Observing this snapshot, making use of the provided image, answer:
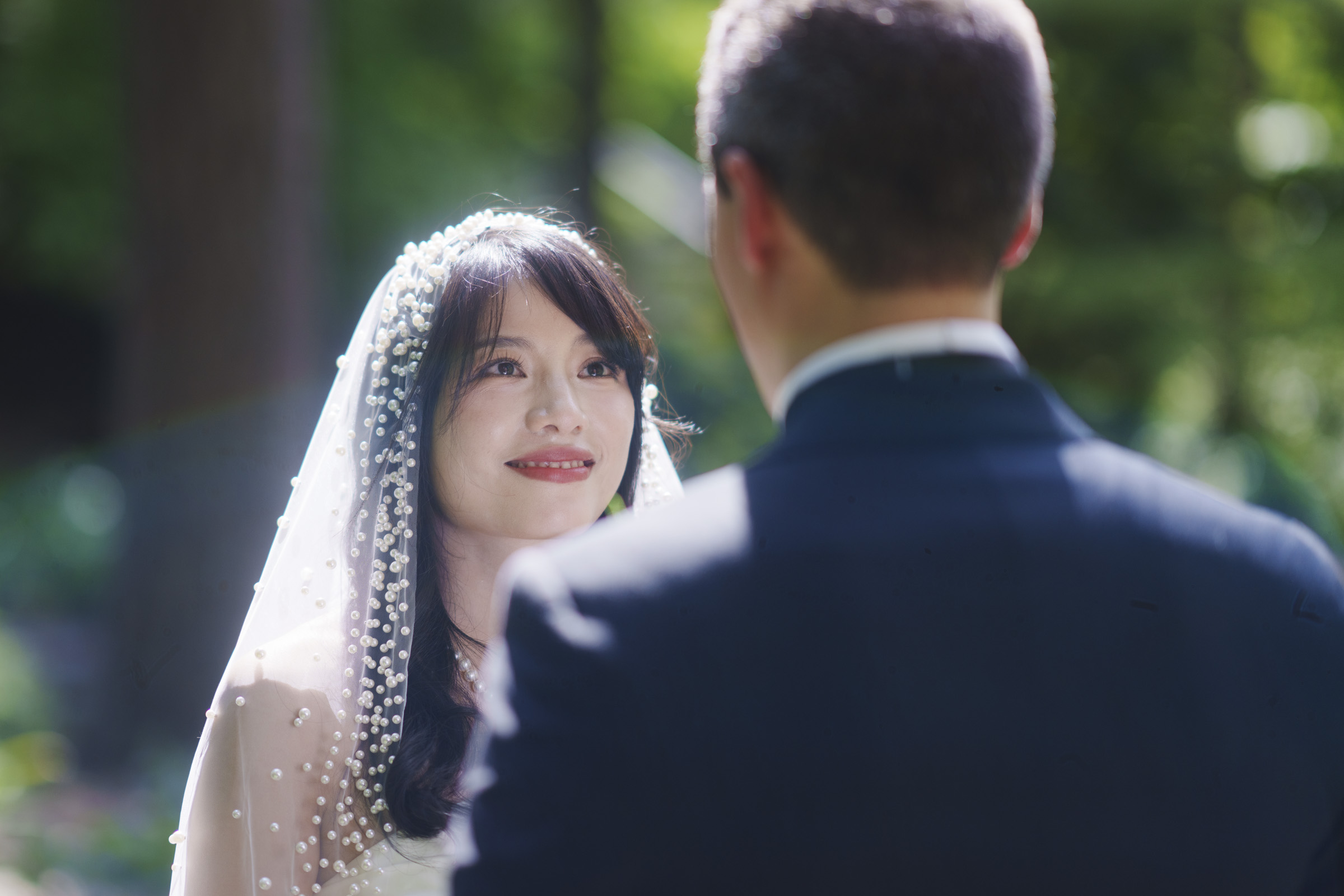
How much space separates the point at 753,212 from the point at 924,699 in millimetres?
522

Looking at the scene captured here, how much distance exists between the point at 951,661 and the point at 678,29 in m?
14.5

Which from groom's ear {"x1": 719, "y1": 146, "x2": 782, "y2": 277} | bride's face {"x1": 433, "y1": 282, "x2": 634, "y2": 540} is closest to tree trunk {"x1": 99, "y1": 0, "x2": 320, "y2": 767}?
bride's face {"x1": 433, "y1": 282, "x2": 634, "y2": 540}

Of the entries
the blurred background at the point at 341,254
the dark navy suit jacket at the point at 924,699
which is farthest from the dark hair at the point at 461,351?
the blurred background at the point at 341,254

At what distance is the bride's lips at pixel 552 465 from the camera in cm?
234

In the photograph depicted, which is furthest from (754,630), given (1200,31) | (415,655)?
(1200,31)

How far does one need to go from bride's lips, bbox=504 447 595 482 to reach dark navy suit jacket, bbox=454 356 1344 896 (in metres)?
1.16

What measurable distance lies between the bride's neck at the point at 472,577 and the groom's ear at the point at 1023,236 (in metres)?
1.40

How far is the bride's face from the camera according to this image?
2336 mm

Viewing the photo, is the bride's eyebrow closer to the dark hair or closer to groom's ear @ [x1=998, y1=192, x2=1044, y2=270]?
the dark hair

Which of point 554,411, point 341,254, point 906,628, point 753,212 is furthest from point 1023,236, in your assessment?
point 341,254

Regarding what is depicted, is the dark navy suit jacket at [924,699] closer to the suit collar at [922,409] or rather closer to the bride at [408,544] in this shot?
the suit collar at [922,409]

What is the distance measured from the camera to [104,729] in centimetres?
617

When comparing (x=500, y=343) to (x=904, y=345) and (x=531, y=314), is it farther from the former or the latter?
(x=904, y=345)

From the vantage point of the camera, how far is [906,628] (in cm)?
112
